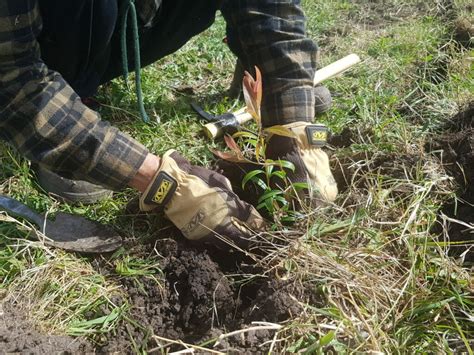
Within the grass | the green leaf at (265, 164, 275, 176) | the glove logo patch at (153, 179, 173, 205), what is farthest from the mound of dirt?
the green leaf at (265, 164, 275, 176)

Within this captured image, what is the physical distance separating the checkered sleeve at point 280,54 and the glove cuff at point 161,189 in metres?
0.53

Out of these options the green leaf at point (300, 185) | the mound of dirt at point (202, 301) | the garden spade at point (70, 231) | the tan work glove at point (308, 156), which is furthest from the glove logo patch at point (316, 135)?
the garden spade at point (70, 231)

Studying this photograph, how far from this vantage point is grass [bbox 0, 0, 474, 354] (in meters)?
1.35

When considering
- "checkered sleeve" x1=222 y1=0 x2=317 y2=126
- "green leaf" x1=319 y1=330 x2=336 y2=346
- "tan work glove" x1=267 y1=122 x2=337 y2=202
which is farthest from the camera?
"checkered sleeve" x1=222 y1=0 x2=317 y2=126

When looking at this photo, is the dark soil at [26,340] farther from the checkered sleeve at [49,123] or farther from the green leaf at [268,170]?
the green leaf at [268,170]

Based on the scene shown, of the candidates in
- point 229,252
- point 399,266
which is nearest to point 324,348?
point 399,266

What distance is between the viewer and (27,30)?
1.53 m

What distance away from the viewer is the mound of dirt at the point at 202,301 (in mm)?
1424

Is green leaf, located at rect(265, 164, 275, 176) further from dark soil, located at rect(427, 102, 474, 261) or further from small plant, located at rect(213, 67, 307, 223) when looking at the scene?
dark soil, located at rect(427, 102, 474, 261)

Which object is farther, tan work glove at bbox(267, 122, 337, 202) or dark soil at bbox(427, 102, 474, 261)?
tan work glove at bbox(267, 122, 337, 202)

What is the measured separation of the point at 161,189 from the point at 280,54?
2.46ft

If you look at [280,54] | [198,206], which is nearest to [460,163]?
[280,54]

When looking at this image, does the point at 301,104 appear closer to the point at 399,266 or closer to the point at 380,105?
the point at 380,105

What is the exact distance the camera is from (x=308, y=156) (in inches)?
73.0
